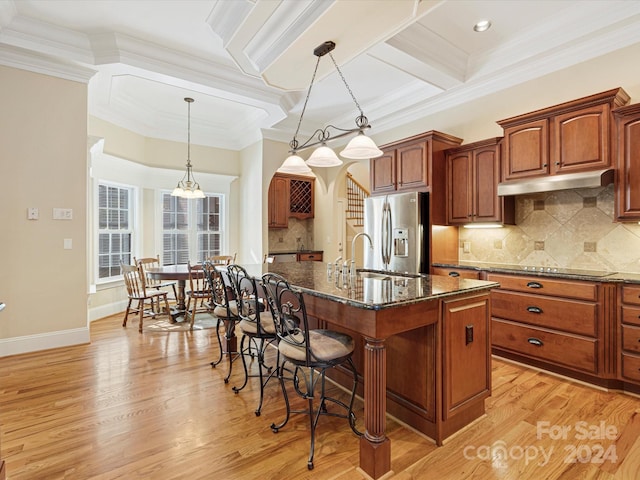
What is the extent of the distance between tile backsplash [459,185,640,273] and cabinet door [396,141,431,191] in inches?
39.3

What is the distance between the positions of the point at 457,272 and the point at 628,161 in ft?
5.56

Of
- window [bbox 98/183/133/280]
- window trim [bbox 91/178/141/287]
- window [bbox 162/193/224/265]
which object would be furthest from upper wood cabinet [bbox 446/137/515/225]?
window [bbox 98/183/133/280]

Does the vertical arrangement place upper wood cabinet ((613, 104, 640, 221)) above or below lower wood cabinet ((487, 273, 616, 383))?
above

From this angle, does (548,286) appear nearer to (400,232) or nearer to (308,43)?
(400,232)

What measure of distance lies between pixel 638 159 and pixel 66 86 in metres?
5.57

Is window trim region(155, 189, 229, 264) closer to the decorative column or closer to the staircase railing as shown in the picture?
the staircase railing

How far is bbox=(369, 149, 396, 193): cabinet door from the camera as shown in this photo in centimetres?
447

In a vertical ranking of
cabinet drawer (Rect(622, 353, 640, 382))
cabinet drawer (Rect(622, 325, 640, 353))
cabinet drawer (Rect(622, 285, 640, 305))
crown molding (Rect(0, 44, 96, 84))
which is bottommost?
cabinet drawer (Rect(622, 353, 640, 382))

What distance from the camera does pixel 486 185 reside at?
3.71m

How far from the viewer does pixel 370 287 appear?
82.6 inches

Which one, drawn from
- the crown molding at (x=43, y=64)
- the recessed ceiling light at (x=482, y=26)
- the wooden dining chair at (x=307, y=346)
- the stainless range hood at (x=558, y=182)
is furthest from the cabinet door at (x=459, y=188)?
the crown molding at (x=43, y=64)

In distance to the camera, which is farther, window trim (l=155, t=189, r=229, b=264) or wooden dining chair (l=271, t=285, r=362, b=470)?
window trim (l=155, t=189, r=229, b=264)

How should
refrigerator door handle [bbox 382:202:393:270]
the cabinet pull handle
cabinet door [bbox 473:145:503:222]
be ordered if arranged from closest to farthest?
the cabinet pull handle, cabinet door [bbox 473:145:503:222], refrigerator door handle [bbox 382:202:393:270]

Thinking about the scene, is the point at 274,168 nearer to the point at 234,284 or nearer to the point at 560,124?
the point at 234,284
